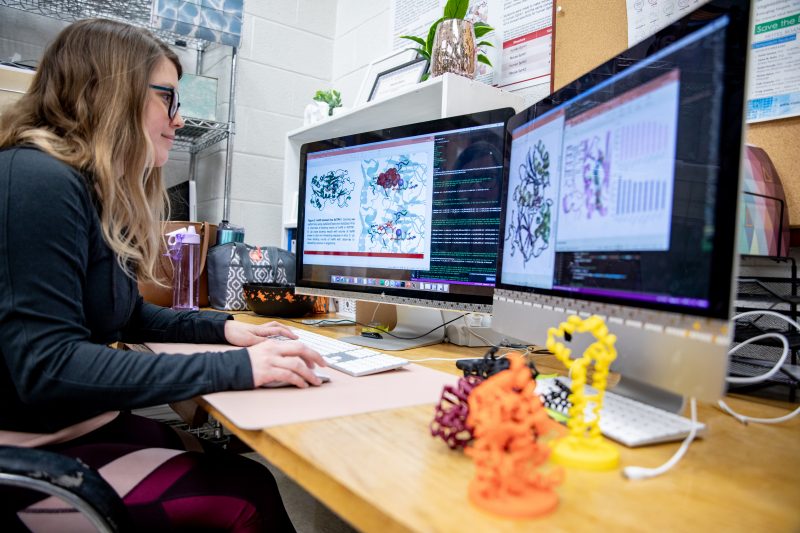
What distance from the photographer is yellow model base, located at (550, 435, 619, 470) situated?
1.58ft

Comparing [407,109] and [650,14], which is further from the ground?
[650,14]

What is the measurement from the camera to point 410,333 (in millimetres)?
1310

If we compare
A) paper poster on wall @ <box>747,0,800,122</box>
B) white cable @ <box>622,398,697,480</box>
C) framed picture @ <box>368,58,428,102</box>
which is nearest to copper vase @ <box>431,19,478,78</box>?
framed picture @ <box>368,58,428,102</box>

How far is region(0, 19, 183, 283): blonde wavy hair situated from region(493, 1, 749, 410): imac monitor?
2.22 ft

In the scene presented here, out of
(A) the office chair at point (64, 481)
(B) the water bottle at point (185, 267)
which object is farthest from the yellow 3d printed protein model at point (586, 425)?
(B) the water bottle at point (185, 267)

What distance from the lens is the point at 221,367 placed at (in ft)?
2.34

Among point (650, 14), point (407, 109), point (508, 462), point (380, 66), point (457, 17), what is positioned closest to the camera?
point (508, 462)

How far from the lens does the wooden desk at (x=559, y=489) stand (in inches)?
15.1

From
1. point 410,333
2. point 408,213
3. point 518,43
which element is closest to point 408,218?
point 408,213

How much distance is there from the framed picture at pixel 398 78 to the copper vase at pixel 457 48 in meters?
0.17

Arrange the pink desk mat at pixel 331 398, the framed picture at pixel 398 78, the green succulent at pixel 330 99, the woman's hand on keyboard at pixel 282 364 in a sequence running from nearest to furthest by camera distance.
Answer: the pink desk mat at pixel 331 398 < the woman's hand on keyboard at pixel 282 364 < the framed picture at pixel 398 78 < the green succulent at pixel 330 99

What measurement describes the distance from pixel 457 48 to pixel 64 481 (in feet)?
4.23

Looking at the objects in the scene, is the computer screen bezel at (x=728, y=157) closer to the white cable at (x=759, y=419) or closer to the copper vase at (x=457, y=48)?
the white cable at (x=759, y=419)

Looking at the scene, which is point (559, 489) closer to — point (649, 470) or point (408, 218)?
point (649, 470)
